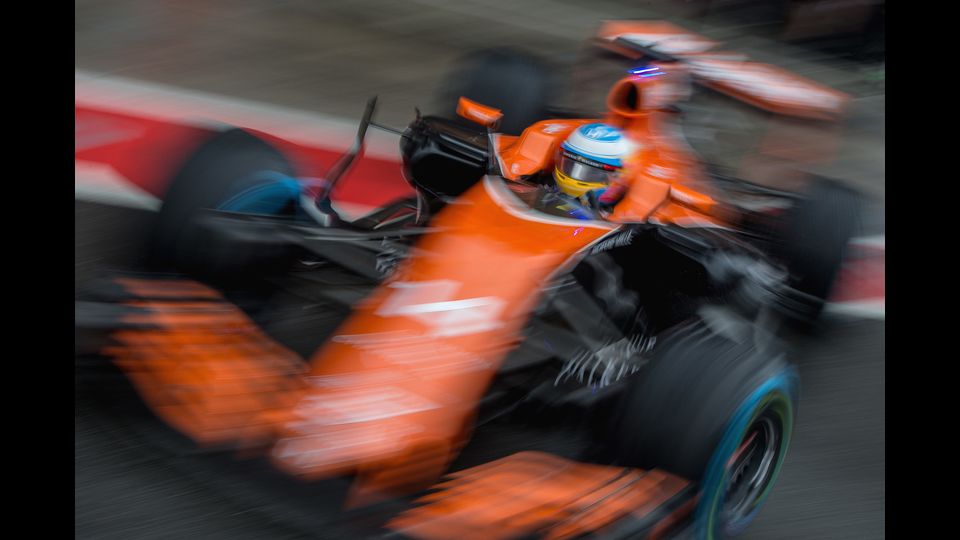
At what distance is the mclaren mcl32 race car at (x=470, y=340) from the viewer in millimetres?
2402

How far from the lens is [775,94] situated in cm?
391

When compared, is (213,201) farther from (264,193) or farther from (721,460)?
(721,460)

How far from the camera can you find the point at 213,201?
10.2 ft

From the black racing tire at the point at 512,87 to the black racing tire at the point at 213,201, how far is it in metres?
1.41

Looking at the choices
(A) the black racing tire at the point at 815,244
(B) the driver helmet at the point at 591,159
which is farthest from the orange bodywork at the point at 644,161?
(A) the black racing tire at the point at 815,244

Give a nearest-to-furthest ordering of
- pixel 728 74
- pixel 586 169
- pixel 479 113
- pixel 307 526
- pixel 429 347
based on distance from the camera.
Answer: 1. pixel 307 526
2. pixel 429 347
3. pixel 586 169
4. pixel 728 74
5. pixel 479 113

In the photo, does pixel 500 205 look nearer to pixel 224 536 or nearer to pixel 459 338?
pixel 459 338

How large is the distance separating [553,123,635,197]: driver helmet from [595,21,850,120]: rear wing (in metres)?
0.94

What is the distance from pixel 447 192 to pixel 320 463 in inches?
50.8

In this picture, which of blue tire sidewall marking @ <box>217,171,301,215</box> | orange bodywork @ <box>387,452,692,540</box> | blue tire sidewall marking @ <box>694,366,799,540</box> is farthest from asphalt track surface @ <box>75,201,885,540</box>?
blue tire sidewall marking @ <box>217,171,301,215</box>

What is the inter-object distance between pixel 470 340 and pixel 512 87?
6.93 ft

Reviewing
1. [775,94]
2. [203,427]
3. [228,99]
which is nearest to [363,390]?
[203,427]

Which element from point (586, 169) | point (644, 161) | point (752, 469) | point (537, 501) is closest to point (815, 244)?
point (644, 161)

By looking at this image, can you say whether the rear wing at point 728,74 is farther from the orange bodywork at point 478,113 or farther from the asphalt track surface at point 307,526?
the asphalt track surface at point 307,526
